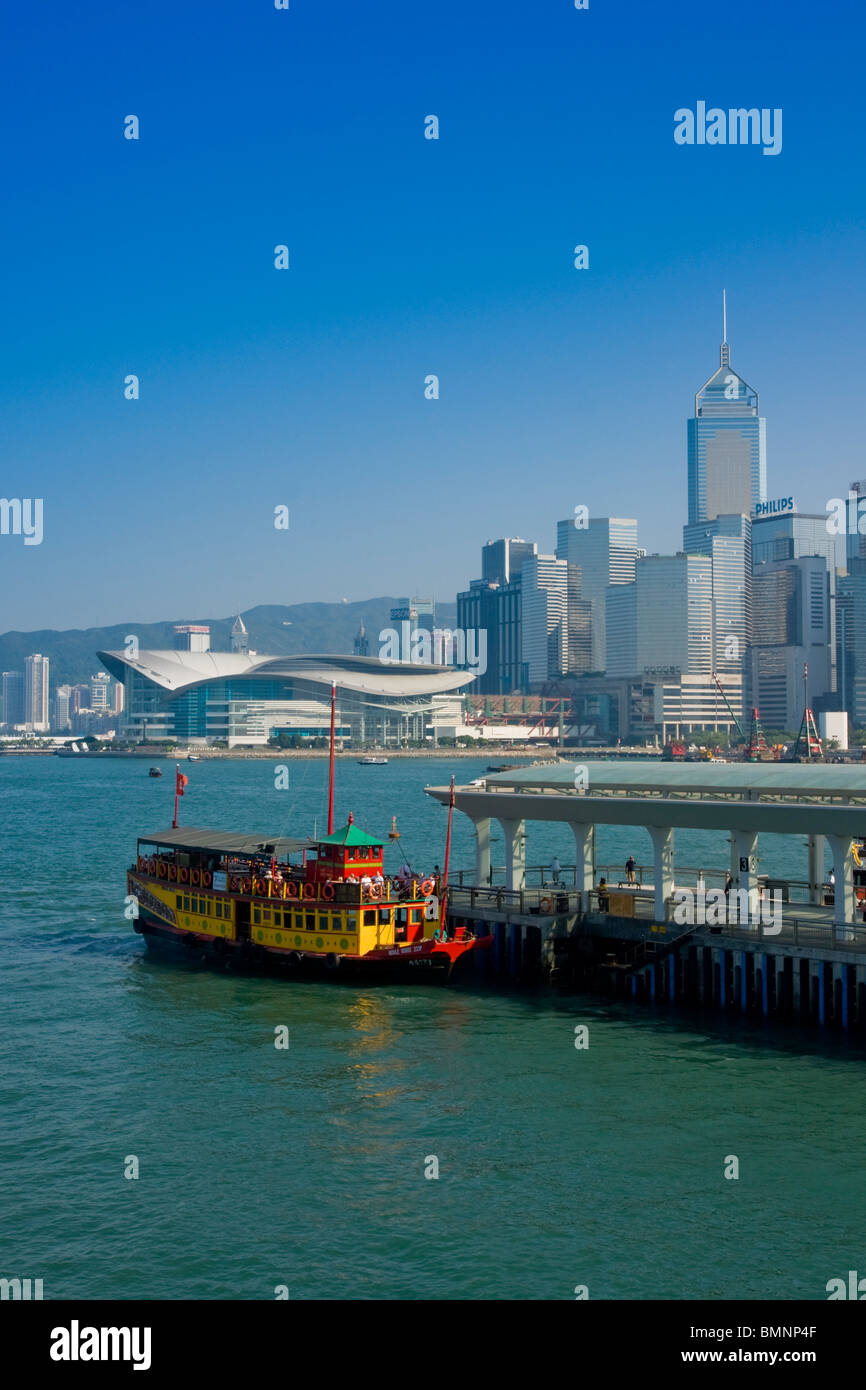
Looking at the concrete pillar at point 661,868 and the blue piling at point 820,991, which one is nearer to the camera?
the blue piling at point 820,991

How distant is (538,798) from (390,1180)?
61.4ft

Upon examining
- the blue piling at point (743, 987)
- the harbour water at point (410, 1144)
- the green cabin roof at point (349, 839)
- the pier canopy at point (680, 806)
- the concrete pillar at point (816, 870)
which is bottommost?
the harbour water at point (410, 1144)

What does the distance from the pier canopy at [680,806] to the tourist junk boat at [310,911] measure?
2.55 meters

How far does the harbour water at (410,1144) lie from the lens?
20.3 metres

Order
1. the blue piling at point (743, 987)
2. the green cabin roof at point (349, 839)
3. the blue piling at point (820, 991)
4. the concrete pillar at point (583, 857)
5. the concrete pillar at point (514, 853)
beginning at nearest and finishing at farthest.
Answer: the blue piling at point (820, 991) < the blue piling at point (743, 987) < the concrete pillar at point (583, 857) < the green cabin roof at point (349, 839) < the concrete pillar at point (514, 853)

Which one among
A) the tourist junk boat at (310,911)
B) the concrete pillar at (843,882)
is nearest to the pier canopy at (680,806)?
the concrete pillar at (843,882)

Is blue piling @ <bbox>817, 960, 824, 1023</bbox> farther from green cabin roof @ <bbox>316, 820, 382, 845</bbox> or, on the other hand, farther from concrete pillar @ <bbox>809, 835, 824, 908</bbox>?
green cabin roof @ <bbox>316, 820, 382, 845</bbox>

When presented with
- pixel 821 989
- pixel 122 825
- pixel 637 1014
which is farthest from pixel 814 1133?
pixel 122 825

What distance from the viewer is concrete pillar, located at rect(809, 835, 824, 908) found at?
39.1 metres

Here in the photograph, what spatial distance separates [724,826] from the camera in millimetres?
36375

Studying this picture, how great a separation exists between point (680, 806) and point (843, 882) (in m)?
4.90

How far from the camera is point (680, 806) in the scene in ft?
122

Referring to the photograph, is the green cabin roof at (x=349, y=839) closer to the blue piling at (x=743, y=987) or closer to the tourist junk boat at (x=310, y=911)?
the tourist junk boat at (x=310, y=911)
